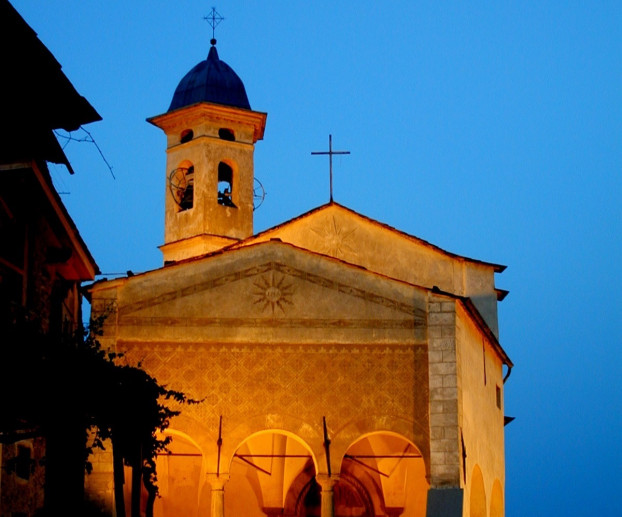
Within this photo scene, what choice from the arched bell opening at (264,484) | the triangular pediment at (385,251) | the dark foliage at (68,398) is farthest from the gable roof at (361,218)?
the dark foliage at (68,398)

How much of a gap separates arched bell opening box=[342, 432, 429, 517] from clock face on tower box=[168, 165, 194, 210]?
988 cm

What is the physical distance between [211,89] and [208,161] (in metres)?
2.14

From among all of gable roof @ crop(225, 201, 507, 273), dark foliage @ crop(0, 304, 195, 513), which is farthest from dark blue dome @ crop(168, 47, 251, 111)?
dark foliage @ crop(0, 304, 195, 513)

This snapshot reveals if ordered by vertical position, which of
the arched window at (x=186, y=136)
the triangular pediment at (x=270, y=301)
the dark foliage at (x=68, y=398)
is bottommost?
the dark foliage at (x=68, y=398)

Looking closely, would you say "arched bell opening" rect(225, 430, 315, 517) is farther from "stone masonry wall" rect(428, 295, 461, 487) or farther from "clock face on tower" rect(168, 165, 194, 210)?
"clock face on tower" rect(168, 165, 194, 210)

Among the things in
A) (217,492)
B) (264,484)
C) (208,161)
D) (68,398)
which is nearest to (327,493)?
(217,492)

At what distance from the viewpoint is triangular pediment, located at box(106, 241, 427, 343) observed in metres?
26.2

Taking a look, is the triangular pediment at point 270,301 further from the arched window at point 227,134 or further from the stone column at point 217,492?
the arched window at point 227,134

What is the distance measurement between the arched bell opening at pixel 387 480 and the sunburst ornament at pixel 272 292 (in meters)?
5.24

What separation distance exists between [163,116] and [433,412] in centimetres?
1545

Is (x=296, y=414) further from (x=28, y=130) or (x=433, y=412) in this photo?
(x=28, y=130)

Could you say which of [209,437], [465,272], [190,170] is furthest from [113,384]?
[190,170]

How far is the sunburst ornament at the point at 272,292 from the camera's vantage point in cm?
2642

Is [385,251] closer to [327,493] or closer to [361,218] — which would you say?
[361,218]
